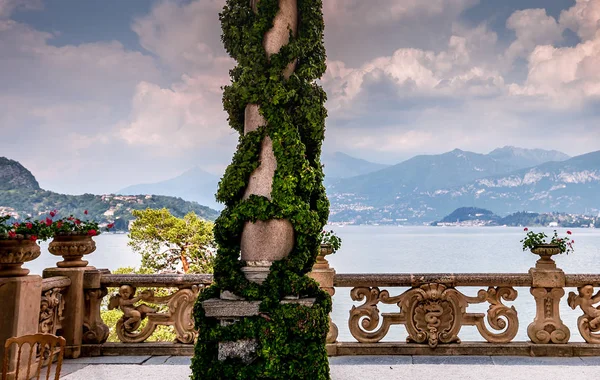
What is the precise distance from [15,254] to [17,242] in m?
0.14

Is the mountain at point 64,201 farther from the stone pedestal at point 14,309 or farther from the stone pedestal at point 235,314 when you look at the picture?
the stone pedestal at point 235,314

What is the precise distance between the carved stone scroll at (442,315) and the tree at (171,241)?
16.2 m

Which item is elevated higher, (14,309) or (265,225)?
(265,225)

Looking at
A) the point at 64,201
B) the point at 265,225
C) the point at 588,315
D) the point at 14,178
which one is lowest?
the point at 588,315

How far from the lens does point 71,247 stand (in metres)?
5.99

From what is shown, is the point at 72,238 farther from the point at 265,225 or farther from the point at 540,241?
the point at 540,241

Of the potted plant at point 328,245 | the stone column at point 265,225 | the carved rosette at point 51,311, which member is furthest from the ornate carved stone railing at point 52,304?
the potted plant at point 328,245

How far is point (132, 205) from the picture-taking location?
3984 cm

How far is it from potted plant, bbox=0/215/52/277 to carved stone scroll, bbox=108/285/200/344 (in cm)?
134

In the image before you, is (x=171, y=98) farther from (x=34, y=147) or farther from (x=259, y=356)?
(x=259, y=356)

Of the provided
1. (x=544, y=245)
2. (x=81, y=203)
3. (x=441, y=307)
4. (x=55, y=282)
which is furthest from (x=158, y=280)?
(x=81, y=203)

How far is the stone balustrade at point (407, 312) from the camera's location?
582cm

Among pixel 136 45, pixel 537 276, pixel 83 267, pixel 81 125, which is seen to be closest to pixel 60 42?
pixel 136 45

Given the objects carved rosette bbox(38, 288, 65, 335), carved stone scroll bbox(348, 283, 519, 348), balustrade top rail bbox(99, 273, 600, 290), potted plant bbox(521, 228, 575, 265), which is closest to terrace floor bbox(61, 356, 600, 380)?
carved stone scroll bbox(348, 283, 519, 348)
